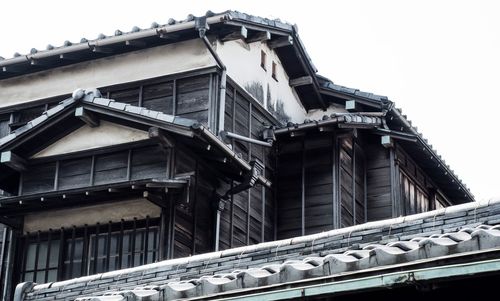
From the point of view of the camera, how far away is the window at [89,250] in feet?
52.0

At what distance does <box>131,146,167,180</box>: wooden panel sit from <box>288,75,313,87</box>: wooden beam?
6.74 m

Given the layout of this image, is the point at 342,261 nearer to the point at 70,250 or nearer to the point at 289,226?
the point at 70,250

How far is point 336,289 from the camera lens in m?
7.36

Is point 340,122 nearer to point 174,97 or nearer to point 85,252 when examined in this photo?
point 174,97

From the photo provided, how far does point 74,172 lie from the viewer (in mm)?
17156

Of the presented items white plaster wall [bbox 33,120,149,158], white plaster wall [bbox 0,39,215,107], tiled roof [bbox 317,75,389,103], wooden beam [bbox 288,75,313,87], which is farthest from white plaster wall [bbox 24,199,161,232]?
wooden beam [bbox 288,75,313,87]

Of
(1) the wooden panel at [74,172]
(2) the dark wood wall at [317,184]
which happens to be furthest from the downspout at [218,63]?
(1) the wooden panel at [74,172]

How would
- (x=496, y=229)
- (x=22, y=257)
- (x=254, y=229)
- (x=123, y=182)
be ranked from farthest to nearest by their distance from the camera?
1. (x=254, y=229)
2. (x=22, y=257)
3. (x=123, y=182)
4. (x=496, y=229)

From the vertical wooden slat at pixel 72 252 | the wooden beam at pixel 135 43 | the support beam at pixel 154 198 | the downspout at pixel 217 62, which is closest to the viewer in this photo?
the support beam at pixel 154 198

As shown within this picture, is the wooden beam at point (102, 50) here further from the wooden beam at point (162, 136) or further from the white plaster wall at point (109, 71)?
the wooden beam at point (162, 136)

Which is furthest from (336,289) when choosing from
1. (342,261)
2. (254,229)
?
(254,229)

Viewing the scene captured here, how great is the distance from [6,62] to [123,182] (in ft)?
21.4

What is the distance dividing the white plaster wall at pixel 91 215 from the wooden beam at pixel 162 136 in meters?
1.10

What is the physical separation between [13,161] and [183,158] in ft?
10.9
